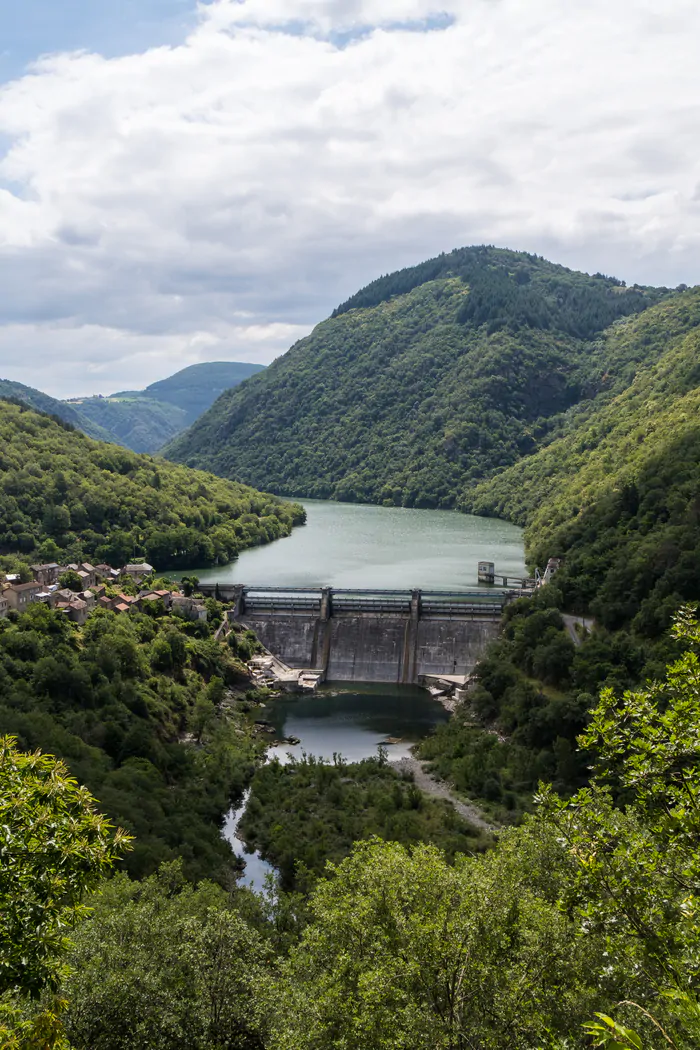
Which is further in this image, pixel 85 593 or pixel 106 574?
pixel 106 574

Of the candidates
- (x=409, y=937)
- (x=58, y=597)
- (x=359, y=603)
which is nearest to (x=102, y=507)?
(x=58, y=597)

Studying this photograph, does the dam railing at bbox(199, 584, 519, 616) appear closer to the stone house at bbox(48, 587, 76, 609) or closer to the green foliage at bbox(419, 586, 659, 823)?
the green foliage at bbox(419, 586, 659, 823)

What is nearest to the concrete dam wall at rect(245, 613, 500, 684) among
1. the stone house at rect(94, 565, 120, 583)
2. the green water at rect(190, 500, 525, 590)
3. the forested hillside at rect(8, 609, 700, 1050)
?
the green water at rect(190, 500, 525, 590)

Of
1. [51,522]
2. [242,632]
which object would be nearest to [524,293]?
[51,522]

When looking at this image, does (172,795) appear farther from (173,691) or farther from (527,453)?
(527,453)

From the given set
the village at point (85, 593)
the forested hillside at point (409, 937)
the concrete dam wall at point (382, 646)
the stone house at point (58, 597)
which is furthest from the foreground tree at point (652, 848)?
the concrete dam wall at point (382, 646)

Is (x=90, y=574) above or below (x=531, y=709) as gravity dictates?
above

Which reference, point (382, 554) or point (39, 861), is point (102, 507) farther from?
point (39, 861)
